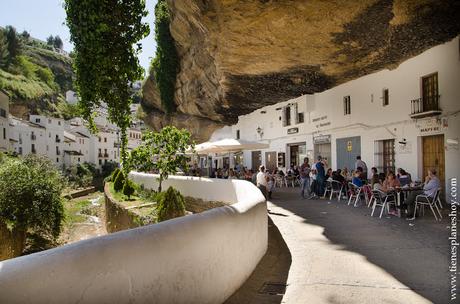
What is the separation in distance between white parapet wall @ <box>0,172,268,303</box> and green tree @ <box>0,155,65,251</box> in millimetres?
15170

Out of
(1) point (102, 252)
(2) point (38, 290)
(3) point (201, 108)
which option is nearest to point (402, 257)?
(1) point (102, 252)

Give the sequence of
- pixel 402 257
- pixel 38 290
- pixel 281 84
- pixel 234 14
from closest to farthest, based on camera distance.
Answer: pixel 38 290
pixel 402 257
pixel 234 14
pixel 281 84

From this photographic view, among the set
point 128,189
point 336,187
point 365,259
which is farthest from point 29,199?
point 365,259

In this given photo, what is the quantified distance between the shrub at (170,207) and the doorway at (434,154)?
8632 millimetres

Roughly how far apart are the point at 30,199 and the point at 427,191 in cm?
1641

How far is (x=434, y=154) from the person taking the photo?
503 inches

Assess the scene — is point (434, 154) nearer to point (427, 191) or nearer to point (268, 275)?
point (427, 191)

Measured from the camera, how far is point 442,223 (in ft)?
27.8

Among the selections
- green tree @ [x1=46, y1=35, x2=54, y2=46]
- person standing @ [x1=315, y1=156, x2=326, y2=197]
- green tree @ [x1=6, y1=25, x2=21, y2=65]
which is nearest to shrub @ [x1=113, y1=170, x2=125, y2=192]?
person standing @ [x1=315, y1=156, x2=326, y2=197]

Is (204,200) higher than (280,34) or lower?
lower

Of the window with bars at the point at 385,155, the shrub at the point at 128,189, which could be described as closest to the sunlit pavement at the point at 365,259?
the window with bars at the point at 385,155

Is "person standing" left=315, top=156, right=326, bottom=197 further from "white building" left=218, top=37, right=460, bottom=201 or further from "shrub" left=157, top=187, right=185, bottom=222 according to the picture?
"shrub" left=157, top=187, right=185, bottom=222

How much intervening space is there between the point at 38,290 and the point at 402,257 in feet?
17.6

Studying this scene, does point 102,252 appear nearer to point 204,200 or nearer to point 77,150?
point 204,200
